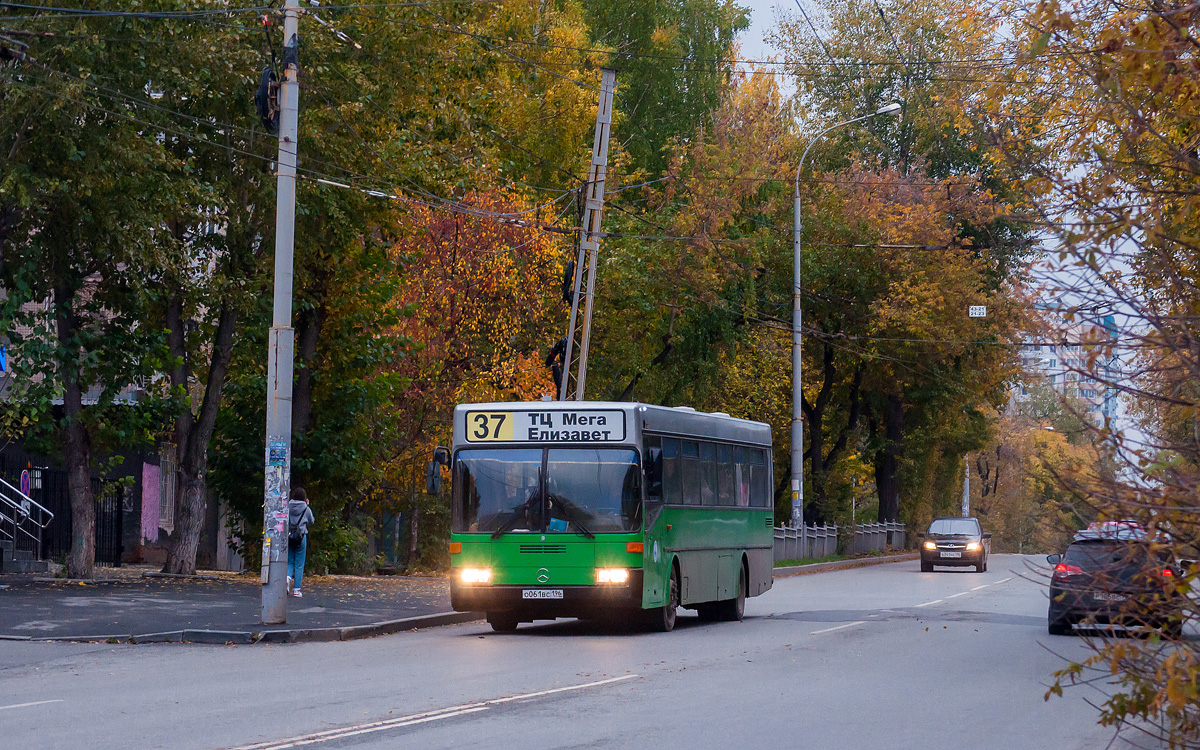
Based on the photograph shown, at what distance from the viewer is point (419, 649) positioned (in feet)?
53.7

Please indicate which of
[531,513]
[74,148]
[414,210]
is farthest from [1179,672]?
[414,210]

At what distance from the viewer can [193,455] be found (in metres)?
27.3

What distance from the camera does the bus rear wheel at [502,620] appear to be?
19469 millimetres

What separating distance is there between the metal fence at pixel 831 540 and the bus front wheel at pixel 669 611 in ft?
68.9

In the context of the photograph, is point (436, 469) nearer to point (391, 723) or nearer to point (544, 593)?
point (544, 593)

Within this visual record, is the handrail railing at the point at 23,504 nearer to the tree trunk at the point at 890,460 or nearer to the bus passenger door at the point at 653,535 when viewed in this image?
the bus passenger door at the point at 653,535

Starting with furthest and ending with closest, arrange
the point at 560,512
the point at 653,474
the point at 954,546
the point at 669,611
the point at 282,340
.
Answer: the point at 954,546 < the point at 669,611 < the point at 653,474 < the point at 560,512 < the point at 282,340

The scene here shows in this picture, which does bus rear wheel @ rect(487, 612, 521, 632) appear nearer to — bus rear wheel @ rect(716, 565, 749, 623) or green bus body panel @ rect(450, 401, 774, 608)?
green bus body panel @ rect(450, 401, 774, 608)

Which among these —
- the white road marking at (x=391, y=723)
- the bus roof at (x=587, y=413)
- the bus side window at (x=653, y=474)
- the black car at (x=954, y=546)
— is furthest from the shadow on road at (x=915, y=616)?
the black car at (x=954, y=546)

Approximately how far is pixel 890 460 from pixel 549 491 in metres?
42.1

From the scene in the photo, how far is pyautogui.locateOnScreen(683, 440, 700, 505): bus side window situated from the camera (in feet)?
67.3

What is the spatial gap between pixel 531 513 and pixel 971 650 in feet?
18.8

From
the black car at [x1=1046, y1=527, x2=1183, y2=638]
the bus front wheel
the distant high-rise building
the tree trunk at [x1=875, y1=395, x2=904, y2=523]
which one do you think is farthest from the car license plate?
the tree trunk at [x1=875, y1=395, x2=904, y2=523]

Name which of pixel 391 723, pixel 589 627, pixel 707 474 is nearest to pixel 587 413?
pixel 707 474
